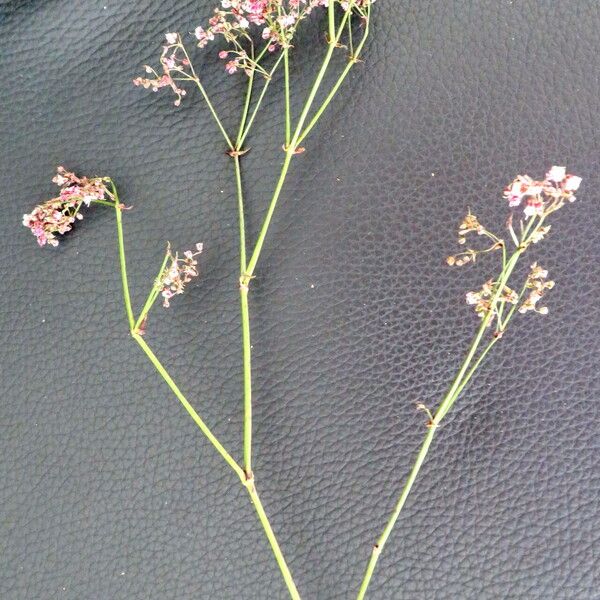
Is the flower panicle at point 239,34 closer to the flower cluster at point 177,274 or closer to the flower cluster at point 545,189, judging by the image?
the flower cluster at point 177,274

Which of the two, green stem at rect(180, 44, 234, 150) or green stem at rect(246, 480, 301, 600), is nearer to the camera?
green stem at rect(246, 480, 301, 600)

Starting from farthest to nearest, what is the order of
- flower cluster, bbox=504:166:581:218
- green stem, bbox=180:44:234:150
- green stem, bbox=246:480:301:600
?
green stem, bbox=180:44:234:150
green stem, bbox=246:480:301:600
flower cluster, bbox=504:166:581:218

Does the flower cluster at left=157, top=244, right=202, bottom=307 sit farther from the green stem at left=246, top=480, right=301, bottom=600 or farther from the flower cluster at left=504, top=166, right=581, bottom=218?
the flower cluster at left=504, top=166, right=581, bottom=218

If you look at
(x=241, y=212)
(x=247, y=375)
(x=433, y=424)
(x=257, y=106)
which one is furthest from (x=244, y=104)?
(x=433, y=424)

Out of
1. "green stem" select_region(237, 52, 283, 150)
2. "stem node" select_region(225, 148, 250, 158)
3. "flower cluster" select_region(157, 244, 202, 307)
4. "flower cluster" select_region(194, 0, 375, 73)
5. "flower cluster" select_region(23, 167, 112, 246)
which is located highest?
"flower cluster" select_region(194, 0, 375, 73)

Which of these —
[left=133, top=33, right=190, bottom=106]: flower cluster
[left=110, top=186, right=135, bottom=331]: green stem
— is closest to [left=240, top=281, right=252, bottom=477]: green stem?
[left=110, top=186, right=135, bottom=331]: green stem
